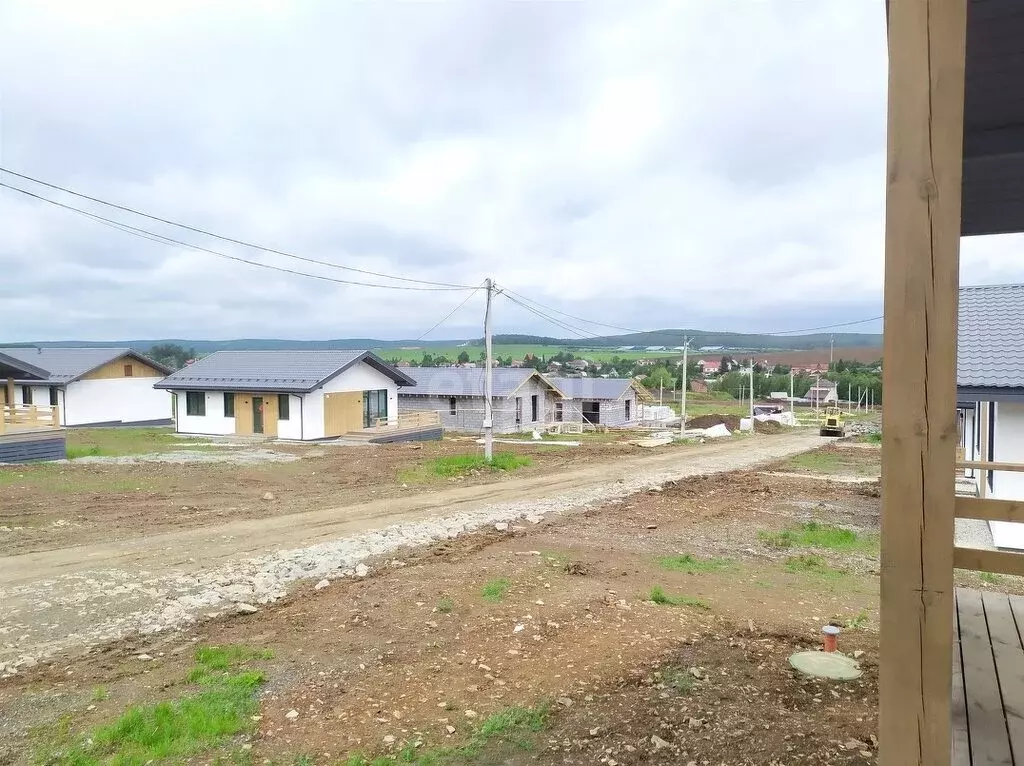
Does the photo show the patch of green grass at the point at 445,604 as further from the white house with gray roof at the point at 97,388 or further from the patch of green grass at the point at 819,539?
the white house with gray roof at the point at 97,388

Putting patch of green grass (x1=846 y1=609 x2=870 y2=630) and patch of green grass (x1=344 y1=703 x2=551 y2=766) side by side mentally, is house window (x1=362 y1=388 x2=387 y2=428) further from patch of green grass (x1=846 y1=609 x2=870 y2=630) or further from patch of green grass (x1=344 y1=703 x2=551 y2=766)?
patch of green grass (x1=344 y1=703 x2=551 y2=766)

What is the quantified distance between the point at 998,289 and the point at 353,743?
47.0 ft

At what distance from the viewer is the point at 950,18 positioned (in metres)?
2.05

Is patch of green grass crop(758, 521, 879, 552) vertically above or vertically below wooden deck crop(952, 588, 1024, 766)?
below

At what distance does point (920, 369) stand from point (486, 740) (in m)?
3.71

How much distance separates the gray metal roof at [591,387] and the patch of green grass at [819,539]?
39791 millimetres

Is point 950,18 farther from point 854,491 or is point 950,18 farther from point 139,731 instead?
point 854,491

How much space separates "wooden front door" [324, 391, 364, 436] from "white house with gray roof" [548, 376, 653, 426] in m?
20.4

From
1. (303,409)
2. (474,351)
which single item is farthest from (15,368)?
(474,351)

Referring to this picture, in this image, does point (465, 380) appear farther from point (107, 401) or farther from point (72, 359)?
point (72, 359)

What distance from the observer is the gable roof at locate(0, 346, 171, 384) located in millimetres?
39219

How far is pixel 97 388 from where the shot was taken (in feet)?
134

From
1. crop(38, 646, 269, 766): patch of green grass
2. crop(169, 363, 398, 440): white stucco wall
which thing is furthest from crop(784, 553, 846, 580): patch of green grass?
crop(169, 363, 398, 440): white stucco wall

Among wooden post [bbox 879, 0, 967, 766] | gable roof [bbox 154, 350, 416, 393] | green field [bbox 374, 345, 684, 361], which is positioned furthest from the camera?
green field [bbox 374, 345, 684, 361]
